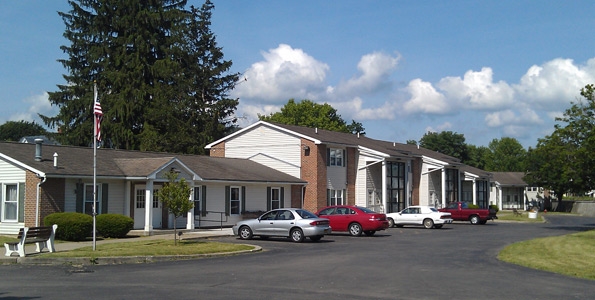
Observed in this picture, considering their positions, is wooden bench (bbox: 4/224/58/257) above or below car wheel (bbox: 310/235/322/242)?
above

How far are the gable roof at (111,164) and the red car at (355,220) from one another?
23.0ft

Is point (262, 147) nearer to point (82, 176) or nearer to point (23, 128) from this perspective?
point (82, 176)

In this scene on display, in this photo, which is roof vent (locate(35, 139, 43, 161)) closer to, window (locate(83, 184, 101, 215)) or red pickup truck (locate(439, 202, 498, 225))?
window (locate(83, 184, 101, 215))

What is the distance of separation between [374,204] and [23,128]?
70.8m

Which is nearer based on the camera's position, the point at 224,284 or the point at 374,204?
the point at 224,284

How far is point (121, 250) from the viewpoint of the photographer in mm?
20781

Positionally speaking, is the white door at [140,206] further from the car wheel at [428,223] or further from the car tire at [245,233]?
the car wheel at [428,223]

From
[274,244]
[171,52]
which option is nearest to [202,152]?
[171,52]

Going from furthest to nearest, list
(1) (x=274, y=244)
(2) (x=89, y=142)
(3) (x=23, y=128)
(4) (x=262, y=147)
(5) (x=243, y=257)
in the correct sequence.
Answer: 1. (3) (x=23, y=128)
2. (2) (x=89, y=142)
3. (4) (x=262, y=147)
4. (1) (x=274, y=244)
5. (5) (x=243, y=257)

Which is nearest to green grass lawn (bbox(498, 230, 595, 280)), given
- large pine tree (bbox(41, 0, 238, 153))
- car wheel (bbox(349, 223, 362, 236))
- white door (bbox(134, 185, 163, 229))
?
car wheel (bbox(349, 223, 362, 236))

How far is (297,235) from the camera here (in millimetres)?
26547

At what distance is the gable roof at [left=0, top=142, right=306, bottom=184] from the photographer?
2795cm

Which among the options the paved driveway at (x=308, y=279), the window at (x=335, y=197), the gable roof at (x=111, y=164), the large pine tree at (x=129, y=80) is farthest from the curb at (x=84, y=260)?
the large pine tree at (x=129, y=80)

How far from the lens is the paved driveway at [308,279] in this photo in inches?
489
